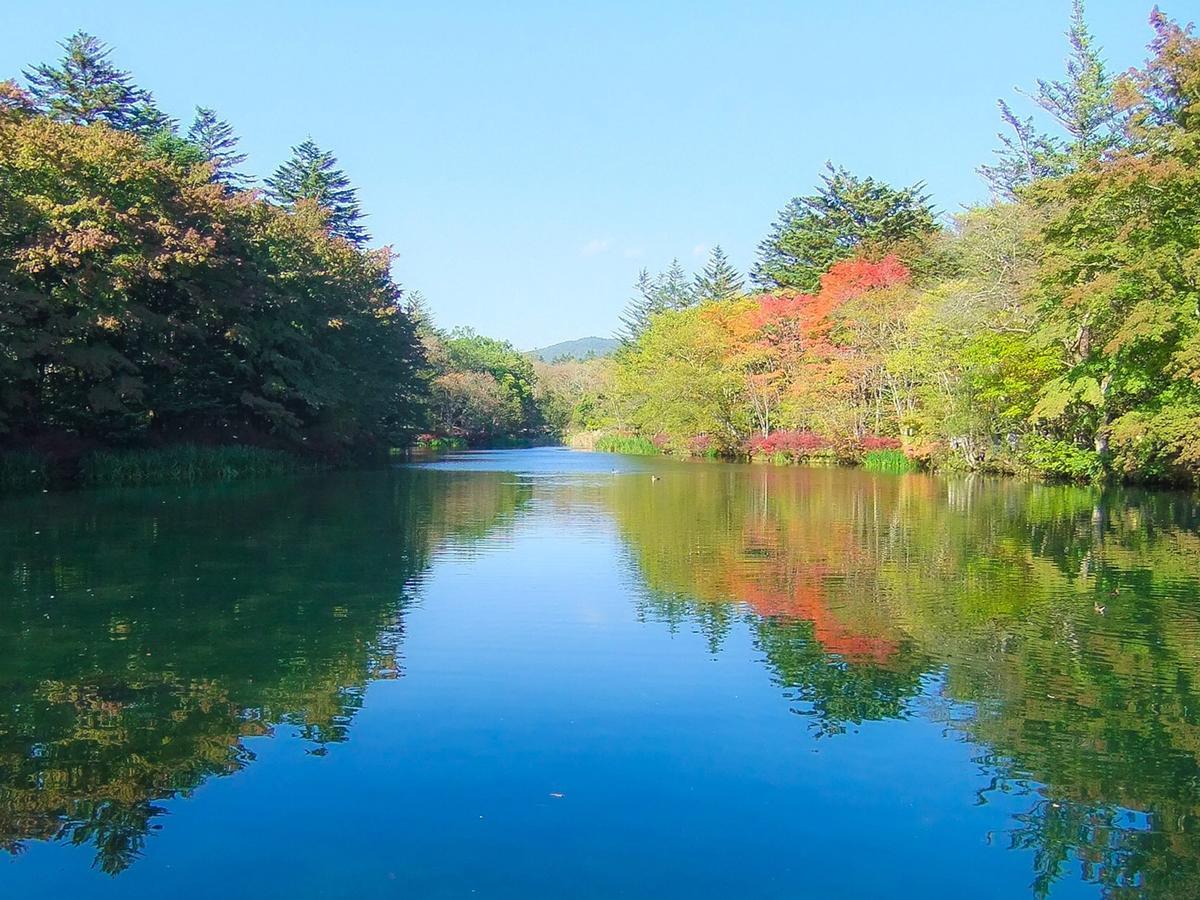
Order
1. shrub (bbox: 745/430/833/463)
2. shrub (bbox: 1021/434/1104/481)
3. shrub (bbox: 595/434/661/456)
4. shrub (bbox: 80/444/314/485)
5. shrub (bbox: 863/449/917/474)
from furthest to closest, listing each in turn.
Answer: shrub (bbox: 595/434/661/456) < shrub (bbox: 745/430/833/463) < shrub (bbox: 863/449/917/474) < shrub (bbox: 1021/434/1104/481) < shrub (bbox: 80/444/314/485)

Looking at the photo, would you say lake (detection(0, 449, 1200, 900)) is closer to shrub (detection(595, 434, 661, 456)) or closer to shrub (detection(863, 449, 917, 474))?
shrub (detection(863, 449, 917, 474))

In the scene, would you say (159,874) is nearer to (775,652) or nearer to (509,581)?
(775,652)

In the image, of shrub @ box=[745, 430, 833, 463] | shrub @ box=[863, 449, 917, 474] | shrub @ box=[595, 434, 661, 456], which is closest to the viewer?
shrub @ box=[863, 449, 917, 474]

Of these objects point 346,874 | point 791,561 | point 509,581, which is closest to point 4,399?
point 509,581

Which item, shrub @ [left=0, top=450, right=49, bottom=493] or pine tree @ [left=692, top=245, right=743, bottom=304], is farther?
pine tree @ [left=692, top=245, right=743, bottom=304]

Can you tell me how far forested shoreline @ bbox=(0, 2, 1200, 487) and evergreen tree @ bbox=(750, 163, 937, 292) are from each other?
0.66 ft

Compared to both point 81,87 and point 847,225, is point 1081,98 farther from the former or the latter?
point 81,87

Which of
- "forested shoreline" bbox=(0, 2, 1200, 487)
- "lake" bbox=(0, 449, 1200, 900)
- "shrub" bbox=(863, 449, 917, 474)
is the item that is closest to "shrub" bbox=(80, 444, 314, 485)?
"forested shoreline" bbox=(0, 2, 1200, 487)

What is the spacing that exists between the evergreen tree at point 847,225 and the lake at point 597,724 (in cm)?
3954

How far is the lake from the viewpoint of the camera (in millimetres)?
4496

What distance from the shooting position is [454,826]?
4.84 m

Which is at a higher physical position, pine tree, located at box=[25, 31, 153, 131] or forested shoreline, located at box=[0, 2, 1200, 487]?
pine tree, located at box=[25, 31, 153, 131]

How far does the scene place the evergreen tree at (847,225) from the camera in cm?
5084

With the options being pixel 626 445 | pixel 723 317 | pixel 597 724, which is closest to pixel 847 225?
pixel 723 317
